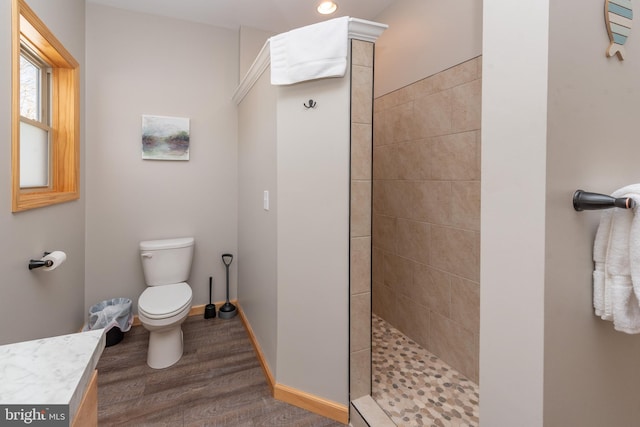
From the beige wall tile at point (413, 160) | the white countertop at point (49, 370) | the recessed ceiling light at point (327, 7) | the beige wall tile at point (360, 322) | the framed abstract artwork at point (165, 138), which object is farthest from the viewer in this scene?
the framed abstract artwork at point (165, 138)

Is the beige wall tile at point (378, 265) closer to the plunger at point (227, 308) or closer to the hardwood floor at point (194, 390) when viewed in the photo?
the hardwood floor at point (194, 390)

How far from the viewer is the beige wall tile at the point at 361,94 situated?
1.58m

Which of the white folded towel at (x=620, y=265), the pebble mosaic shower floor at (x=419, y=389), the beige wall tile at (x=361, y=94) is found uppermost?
the beige wall tile at (x=361, y=94)

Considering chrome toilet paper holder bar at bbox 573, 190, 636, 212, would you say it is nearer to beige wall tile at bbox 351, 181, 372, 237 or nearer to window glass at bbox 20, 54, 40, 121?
beige wall tile at bbox 351, 181, 372, 237

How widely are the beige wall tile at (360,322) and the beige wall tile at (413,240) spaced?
79cm

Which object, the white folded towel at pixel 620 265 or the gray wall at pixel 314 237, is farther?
the gray wall at pixel 314 237

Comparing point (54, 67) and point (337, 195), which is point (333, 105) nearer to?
point (337, 195)

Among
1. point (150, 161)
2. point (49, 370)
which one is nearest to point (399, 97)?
point (150, 161)

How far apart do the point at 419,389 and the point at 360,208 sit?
3.74 ft

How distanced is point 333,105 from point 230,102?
69.3 inches

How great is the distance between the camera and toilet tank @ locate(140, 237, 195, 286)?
8.45 ft

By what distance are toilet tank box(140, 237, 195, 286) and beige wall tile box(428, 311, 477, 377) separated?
206 centimetres

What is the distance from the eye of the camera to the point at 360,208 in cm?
163

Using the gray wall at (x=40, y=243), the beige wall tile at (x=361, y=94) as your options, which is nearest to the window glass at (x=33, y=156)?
the gray wall at (x=40, y=243)
